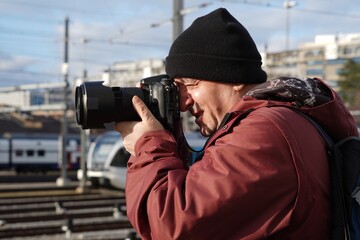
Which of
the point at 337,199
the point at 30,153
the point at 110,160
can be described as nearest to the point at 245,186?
the point at 337,199

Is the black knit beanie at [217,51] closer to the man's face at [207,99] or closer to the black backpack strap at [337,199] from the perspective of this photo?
the man's face at [207,99]

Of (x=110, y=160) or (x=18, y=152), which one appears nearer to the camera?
(x=110, y=160)

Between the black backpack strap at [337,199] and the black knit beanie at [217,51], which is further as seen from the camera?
the black knit beanie at [217,51]

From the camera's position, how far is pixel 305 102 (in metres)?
1.70

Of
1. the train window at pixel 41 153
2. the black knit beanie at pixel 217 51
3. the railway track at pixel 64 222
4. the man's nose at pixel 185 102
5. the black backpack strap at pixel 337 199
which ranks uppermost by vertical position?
the black knit beanie at pixel 217 51

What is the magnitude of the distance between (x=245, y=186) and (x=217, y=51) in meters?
0.52

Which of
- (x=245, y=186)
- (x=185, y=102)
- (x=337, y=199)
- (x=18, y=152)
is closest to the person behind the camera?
(x=245, y=186)

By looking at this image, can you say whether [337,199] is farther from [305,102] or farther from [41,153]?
[41,153]

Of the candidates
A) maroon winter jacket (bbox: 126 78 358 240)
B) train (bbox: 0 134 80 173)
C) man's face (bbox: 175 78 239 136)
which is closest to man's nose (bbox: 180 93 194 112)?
man's face (bbox: 175 78 239 136)

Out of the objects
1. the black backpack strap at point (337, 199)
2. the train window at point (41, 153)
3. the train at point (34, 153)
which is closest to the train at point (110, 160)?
the train at point (34, 153)

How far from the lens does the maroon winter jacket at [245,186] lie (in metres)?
1.48

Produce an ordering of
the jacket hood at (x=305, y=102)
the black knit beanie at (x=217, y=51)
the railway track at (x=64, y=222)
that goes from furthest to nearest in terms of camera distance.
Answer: the railway track at (x=64, y=222) < the black knit beanie at (x=217, y=51) < the jacket hood at (x=305, y=102)

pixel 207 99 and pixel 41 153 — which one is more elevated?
pixel 207 99

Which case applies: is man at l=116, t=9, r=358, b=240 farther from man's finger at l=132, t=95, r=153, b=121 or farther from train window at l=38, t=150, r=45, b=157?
train window at l=38, t=150, r=45, b=157
